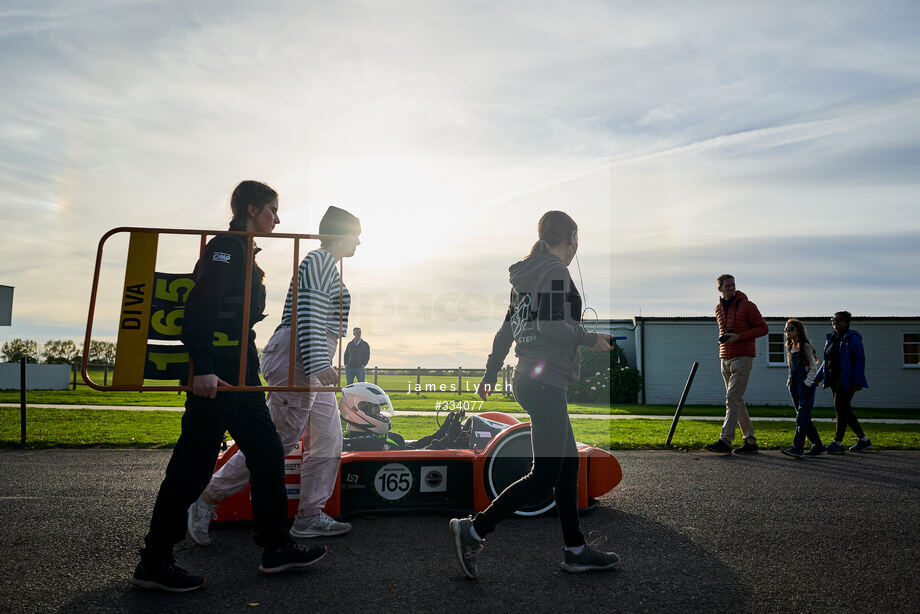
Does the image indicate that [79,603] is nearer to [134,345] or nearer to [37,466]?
[134,345]

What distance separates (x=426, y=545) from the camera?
386 centimetres

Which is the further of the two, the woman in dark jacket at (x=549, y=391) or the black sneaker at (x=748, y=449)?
the black sneaker at (x=748, y=449)

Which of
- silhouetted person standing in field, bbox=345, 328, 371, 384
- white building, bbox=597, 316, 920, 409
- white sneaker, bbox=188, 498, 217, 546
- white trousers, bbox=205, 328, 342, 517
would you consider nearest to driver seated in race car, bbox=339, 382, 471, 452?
white trousers, bbox=205, 328, 342, 517

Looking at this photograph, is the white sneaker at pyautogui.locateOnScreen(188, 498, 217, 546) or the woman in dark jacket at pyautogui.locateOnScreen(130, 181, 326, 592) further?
the white sneaker at pyautogui.locateOnScreen(188, 498, 217, 546)

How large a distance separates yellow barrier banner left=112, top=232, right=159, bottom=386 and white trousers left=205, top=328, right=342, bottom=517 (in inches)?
33.2

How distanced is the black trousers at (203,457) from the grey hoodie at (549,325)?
1.38 meters

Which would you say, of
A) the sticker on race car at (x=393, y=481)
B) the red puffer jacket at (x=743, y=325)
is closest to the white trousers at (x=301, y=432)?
the sticker on race car at (x=393, y=481)

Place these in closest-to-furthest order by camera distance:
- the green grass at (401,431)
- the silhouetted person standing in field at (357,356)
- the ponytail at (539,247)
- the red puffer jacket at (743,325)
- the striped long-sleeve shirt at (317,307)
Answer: the ponytail at (539,247), the striped long-sleeve shirt at (317,307), the red puffer jacket at (743,325), the green grass at (401,431), the silhouetted person standing in field at (357,356)

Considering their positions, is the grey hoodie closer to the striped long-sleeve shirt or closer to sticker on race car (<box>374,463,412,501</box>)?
the striped long-sleeve shirt

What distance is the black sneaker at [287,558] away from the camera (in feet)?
10.6

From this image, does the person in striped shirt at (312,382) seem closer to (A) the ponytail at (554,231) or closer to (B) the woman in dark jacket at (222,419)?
(B) the woman in dark jacket at (222,419)

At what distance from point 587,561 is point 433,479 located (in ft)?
4.85

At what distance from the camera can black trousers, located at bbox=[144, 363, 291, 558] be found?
9.77 ft

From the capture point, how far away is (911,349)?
2270cm
